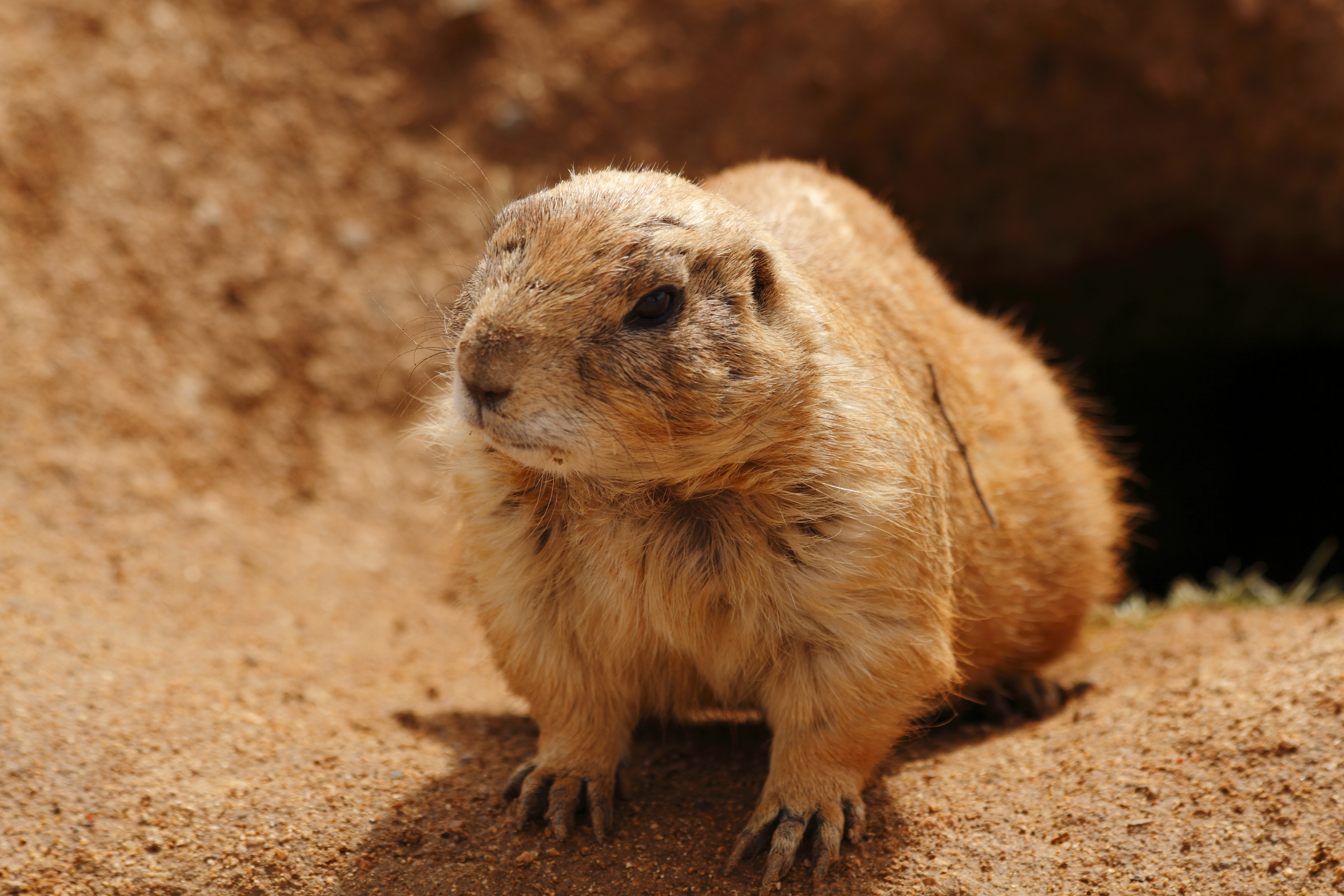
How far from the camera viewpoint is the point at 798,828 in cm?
329

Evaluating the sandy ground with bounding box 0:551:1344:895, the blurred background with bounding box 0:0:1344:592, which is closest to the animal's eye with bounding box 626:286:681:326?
the sandy ground with bounding box 0:551:1344:895

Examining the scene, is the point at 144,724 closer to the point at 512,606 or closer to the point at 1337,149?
the point at 512,606

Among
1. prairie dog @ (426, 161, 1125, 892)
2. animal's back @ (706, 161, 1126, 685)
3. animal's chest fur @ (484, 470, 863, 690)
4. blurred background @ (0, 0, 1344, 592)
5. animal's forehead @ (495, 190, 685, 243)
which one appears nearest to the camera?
prairie dog @ (426, 161, 1125, 892)

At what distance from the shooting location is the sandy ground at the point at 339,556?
3.28m

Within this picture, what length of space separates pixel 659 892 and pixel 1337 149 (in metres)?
6.36

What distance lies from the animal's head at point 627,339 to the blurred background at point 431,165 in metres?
2.71

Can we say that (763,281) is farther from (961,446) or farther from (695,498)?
(961,446)

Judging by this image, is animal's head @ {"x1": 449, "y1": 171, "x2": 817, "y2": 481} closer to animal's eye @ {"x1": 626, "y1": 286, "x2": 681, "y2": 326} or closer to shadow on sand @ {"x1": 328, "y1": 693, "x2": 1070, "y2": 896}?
animal's eye @ {"x1": 626, "y1": 286, "x2": 681, "y2": 326}

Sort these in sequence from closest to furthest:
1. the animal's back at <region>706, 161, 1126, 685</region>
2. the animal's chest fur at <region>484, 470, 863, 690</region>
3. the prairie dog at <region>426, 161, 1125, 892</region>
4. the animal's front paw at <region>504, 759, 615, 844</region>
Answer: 1. the prairie dog at <region>426, 161, 1125, 892</region>
2. the animal's chest fur at <region>484, 470, 863, 690</region>
3. the animal's front paw at <region>504, 759, 615, 844</region>
4. the animal's back at <region>706, 161, 1126, 685</region>

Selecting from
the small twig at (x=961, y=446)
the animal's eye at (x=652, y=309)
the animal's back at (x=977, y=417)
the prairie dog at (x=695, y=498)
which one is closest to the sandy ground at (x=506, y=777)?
the prairie dog at (x=695, y=498)

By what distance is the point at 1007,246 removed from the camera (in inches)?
311

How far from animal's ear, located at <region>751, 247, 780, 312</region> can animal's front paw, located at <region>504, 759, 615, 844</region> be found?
5.29 ft

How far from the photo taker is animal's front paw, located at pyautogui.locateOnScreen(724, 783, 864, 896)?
3227 millimetres

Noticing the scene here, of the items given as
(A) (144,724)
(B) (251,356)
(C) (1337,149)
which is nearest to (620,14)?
(B) (251,356)
